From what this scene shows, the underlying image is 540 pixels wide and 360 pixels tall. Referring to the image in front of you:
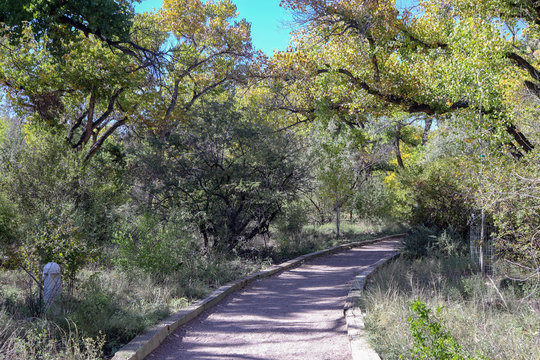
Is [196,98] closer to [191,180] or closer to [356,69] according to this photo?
[191,180]

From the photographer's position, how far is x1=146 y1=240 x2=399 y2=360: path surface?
5.11m

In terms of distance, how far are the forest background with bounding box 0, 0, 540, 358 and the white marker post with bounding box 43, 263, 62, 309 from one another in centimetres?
22

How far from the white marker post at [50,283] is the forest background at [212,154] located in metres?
0.22

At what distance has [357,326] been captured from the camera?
563cm

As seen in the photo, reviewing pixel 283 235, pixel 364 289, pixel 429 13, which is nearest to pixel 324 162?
pixel 283 235

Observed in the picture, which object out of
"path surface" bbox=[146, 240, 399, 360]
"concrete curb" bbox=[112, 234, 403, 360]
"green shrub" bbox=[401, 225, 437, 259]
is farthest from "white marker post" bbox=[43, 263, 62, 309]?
"green shrub" bbox=[401, 225, 437, 259]

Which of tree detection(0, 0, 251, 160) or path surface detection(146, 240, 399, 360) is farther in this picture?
tree detection(0, 0, 251, 160)

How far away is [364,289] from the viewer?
8.04 meters

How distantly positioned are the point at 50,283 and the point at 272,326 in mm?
3046

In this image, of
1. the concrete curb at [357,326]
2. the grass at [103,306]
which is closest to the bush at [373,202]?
the grass at [103,306]

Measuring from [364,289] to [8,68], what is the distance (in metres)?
11.5

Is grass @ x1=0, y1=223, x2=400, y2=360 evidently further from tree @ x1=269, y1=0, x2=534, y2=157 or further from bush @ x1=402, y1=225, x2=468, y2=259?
tree @ x1=269, y1=0, x2=534, y2=157

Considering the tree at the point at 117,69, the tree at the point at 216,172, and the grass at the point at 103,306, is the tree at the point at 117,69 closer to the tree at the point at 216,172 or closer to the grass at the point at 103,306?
the tree at the point at 216,172

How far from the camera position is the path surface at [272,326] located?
511 cm
